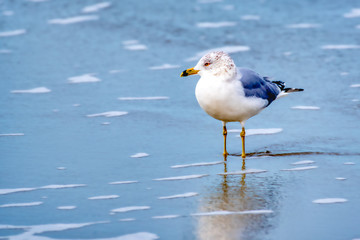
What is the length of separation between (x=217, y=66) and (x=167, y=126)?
0.91 m

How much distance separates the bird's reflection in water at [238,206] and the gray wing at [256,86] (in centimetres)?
79

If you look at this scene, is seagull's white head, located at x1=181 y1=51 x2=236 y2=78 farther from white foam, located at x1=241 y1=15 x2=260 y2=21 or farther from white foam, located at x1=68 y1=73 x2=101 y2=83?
white foam, located at x1=241 y1=15 x2=260 y2=21

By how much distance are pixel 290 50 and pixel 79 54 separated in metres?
2.57

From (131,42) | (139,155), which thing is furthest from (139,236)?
(131,42)

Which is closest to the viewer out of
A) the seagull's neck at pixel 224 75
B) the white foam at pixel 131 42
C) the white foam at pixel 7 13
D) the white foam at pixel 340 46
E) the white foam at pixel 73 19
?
the seagull's neck at pixel 224 75

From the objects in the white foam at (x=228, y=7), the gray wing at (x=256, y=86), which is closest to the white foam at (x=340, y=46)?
the white foam at (x=228, y=7)

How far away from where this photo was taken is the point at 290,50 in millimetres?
8961

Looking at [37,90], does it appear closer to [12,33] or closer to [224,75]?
[12,33]

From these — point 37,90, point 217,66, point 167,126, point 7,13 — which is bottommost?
point 167,126

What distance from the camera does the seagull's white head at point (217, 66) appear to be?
6.04 m

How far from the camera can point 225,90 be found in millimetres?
5977

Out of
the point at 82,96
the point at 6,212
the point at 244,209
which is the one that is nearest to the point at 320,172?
the point at 244,209

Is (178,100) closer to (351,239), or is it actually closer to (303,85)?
(303,85)

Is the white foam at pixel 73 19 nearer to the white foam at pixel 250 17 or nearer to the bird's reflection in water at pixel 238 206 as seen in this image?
the white foam at pixel 250 17
